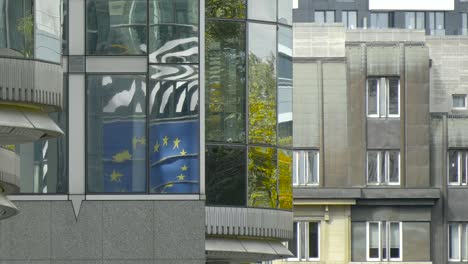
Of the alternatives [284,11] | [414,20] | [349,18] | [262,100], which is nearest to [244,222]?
[262,100]

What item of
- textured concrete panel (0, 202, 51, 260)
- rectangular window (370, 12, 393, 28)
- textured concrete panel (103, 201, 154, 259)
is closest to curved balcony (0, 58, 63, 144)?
textured concrete panel (103, 201, 154, 259)

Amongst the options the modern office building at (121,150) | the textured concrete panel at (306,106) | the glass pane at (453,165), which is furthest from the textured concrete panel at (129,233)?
the glass pane at (453,165)

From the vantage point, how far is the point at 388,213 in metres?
97.4

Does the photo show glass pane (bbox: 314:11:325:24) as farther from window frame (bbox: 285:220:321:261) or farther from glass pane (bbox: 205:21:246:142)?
glass pane (bbox: 205:21:246:142)

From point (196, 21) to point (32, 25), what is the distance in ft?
37.6

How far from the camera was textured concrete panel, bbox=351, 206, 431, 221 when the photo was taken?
319 feet

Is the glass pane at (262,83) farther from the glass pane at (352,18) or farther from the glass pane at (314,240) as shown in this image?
the glass pane at (352,18)

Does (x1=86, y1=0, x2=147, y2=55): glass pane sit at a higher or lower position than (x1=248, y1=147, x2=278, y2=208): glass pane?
higher

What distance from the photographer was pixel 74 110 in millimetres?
45125

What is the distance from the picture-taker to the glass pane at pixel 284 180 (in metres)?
53.4

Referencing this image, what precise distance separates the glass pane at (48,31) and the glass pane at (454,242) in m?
64.1

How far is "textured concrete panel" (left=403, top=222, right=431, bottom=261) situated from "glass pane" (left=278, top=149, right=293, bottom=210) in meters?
43.4

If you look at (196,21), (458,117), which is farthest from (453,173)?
(196,21)

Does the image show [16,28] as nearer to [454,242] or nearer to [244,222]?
[244,222]
